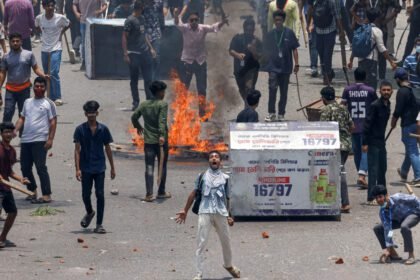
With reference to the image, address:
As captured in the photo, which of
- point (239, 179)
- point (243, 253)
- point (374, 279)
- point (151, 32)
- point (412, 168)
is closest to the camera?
point (374, 279)

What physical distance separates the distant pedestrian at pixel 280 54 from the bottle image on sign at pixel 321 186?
6.36 m

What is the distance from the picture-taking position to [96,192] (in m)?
15.6

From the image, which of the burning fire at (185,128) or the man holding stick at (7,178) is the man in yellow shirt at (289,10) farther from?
the man holding stick at (7,178)

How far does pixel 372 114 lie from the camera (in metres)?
17.1

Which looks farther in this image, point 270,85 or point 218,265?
point 270,85

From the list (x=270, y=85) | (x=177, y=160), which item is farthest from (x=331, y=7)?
(x=177, y=160)

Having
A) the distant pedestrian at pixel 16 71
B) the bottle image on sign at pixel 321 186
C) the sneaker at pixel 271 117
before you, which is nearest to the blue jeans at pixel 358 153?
the bottle image on sign at pixel 321 186

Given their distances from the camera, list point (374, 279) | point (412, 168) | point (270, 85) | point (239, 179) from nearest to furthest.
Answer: point (374, 279)
point (239, 179)
point (412, 168)
point (270, 85)

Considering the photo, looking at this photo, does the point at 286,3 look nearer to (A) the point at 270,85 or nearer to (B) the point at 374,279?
(A) the point at 270,85

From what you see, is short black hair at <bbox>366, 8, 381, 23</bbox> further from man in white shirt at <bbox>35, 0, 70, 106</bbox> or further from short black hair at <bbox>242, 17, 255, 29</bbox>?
man in white shirt at <bbox>35, 0, 70, 106</bbox>

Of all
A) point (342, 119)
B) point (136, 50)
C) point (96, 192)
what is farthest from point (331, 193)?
point (136, 50)

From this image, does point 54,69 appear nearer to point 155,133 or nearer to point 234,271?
point 155,133

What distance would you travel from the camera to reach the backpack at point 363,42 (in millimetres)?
22750

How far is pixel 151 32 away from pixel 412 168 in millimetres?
7224
